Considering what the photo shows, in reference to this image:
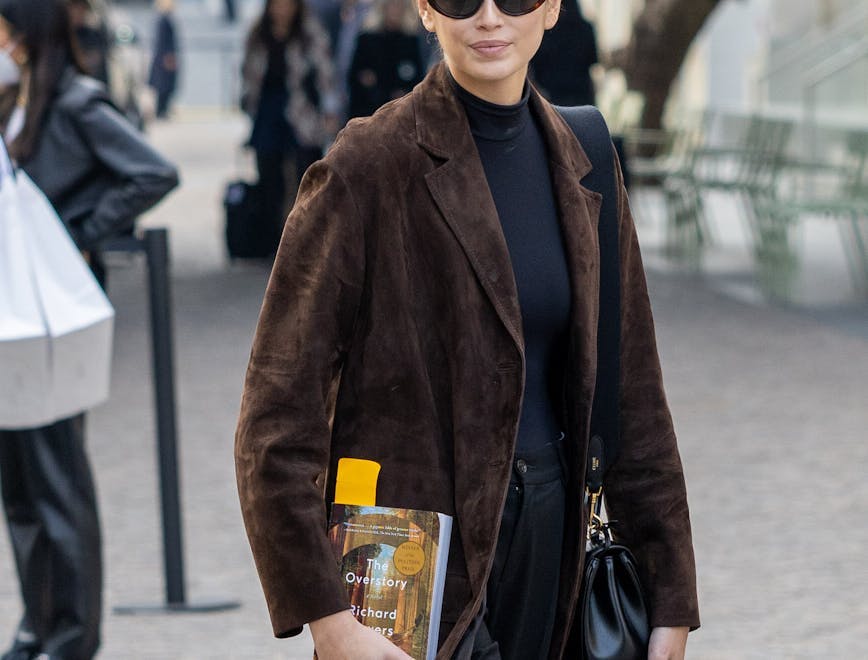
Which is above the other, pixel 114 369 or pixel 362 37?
pixel 362 37

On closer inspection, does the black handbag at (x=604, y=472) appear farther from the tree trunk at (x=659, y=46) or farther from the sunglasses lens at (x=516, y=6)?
the tree trunk at (x=659, y=46)

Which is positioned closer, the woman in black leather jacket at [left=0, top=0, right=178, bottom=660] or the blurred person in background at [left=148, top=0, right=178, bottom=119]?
the woman in black leather jacket at [left=0, top=0, right=178, bottom=660]

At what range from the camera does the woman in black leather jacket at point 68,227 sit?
16.1 feet

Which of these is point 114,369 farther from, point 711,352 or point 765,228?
point 765,228

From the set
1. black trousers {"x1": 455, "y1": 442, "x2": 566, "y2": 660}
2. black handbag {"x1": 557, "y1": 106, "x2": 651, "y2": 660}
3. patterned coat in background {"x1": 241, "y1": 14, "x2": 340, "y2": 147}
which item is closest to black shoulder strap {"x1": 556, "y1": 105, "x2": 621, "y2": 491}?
black handbag {"x1": 557, "y1": 106, "x2": 651, "y2": 660}

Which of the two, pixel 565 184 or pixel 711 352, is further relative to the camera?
pixel 711 352

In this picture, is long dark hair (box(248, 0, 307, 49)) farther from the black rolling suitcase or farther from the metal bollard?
the metal bollard

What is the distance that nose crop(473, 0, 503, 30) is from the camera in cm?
256

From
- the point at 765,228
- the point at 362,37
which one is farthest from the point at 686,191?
the point at 362,37

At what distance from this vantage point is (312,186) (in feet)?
8.36

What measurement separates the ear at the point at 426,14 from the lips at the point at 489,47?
0.09 m

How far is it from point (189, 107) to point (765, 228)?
29.3 m

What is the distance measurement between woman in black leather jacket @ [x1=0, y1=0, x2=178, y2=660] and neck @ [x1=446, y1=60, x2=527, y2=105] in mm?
2546

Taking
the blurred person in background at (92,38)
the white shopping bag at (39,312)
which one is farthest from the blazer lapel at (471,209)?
the blurred person in background at (92,38)
